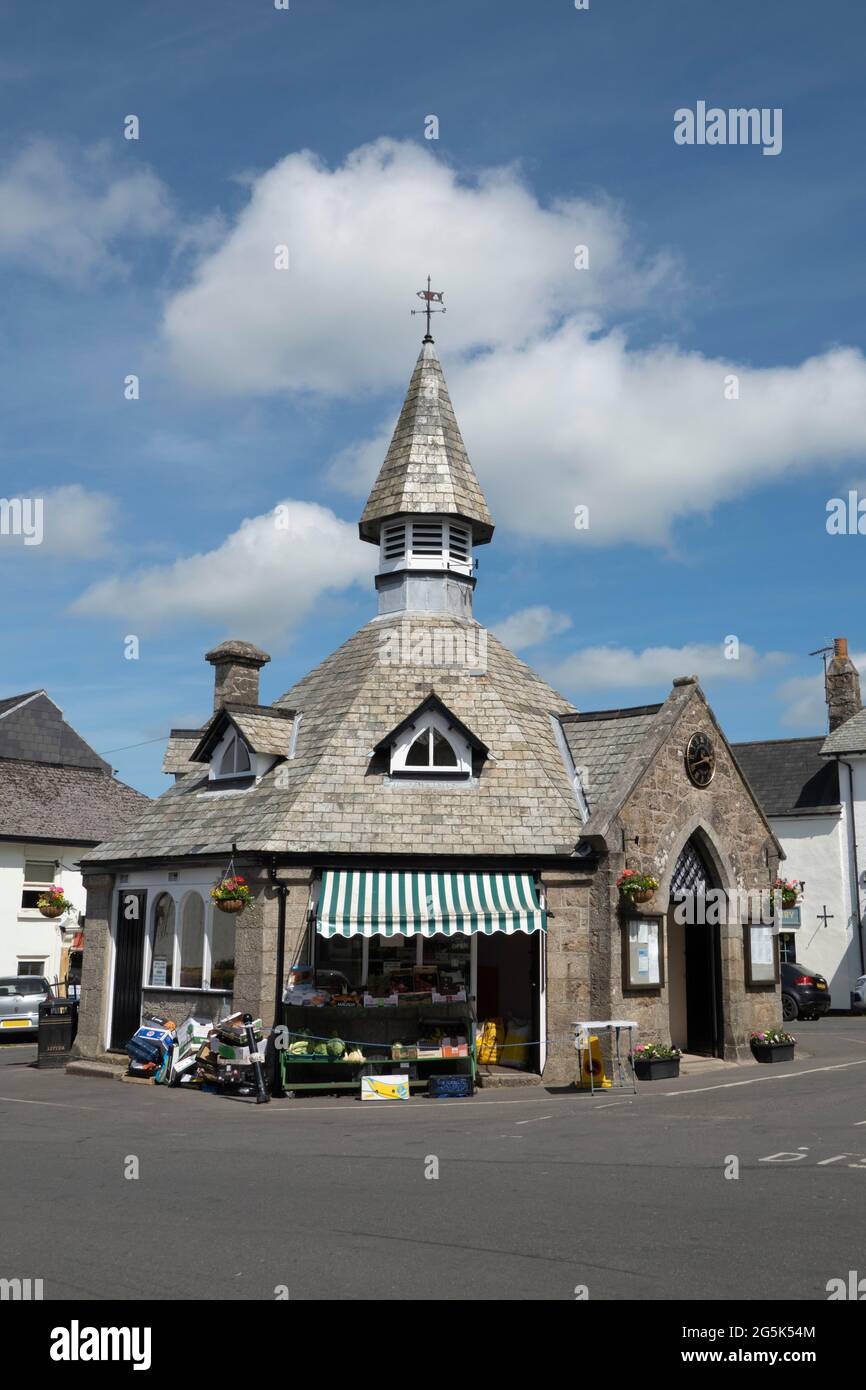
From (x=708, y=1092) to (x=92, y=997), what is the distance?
38.1 feet

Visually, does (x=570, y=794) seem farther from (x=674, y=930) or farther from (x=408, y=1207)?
(x=408, y=1207)

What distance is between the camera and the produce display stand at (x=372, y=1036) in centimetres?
1834

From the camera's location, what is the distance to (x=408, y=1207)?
9.63m

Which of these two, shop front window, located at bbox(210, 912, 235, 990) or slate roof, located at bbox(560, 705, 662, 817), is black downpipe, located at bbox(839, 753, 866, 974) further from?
shop front window, located at bbox(210, 912, 235, 990)

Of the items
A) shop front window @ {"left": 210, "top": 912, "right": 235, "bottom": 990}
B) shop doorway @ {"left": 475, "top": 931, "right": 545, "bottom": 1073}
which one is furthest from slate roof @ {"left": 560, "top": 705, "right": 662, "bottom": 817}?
shop front window @ {"left": 210, "top": 912, "right": 235, "bottom": 990}

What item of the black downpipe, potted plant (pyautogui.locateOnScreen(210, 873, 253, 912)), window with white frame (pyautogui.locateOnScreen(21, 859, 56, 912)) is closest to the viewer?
potted plant (pyautogui.locateOnScreen(210, 873, 253, 912))

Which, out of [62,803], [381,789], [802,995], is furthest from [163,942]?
[802,995]

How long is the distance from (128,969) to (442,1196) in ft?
44.0

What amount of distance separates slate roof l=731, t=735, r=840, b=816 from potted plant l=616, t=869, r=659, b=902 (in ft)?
69.4

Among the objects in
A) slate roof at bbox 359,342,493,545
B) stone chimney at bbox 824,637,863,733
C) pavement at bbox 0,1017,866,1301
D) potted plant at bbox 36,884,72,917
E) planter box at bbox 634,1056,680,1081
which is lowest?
planter box at bbox 634,1056,680,1081

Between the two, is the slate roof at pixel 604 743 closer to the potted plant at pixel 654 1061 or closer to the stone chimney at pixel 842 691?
the potted plant at pixel 654 1061

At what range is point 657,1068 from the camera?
19.4m

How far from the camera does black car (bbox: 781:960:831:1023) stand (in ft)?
111

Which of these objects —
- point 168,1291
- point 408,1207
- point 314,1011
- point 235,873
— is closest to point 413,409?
point 235,873
